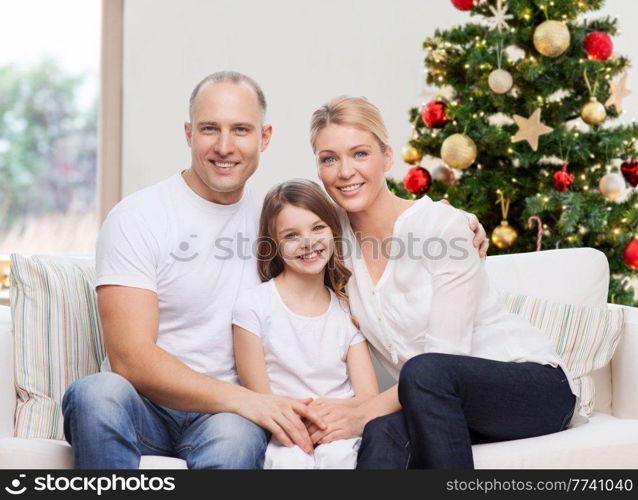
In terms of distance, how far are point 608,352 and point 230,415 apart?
106 centimetres

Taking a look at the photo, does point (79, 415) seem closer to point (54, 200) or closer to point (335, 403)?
point (335, 403)

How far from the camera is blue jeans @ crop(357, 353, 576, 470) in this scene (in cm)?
162

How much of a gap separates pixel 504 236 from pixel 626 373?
1156mm

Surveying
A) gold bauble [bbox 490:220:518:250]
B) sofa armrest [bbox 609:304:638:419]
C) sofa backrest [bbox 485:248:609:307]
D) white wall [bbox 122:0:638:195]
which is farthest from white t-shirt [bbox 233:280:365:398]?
white wall [bbox 122:0:638:195]

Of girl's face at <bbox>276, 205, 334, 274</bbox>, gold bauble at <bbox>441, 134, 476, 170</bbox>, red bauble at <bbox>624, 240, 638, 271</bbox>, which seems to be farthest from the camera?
gold bauble at <bbox>441, 134, 476, 170</bbox>

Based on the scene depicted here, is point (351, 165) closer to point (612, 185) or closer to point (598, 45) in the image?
point (612, 185)

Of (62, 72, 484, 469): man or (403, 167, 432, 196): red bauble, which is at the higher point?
(403, 167, 432, 196): red bauble

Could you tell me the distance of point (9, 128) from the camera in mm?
4059

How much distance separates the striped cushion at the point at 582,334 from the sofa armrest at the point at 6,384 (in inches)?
51.5

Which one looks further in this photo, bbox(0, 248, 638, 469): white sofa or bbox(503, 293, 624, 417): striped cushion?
bbox(503, 293, 624, 417): striped cushion

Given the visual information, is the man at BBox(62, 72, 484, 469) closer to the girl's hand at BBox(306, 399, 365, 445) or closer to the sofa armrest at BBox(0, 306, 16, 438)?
the girl's hand at BBox(306, 399, 365, 445)

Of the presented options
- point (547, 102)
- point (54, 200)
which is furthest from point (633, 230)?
point (54, 200)

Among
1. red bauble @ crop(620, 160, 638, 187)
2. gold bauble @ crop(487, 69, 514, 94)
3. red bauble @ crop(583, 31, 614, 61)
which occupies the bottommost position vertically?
red bauble @ crop(620, 160, 638, 187)

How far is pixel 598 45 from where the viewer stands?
325 cm
